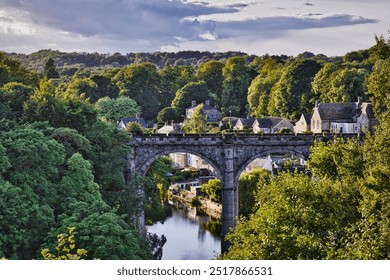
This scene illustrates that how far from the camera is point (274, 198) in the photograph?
1422cm

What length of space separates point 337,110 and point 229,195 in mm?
15131

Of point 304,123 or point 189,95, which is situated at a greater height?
point 189,95

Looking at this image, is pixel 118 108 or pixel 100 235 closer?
pixel 100 235

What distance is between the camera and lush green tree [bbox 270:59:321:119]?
156ft

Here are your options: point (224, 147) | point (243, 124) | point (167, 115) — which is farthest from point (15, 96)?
point (167, 115)

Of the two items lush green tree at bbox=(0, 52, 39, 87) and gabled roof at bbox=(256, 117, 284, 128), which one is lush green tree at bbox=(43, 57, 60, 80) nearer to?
gabled roof at bbox=(256, 117, 284, 128)

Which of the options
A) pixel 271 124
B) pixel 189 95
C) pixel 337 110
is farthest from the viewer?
pixel 189 95

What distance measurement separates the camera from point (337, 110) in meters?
39.8

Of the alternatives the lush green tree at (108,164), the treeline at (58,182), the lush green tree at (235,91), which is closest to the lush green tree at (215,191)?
the treeline at (58,182)

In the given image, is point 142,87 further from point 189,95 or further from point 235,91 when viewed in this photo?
point 235,91

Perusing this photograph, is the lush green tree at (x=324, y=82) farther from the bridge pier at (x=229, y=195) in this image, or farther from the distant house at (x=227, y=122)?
the bridge pier at (x=229, y=195)

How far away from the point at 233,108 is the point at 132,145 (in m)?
31.3

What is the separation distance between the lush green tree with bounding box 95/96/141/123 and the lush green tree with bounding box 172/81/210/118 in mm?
4625

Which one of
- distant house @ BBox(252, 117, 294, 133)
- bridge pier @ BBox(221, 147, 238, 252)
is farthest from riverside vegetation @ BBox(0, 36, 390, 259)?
distant house @ BBox(252, 117, 294, 133)
